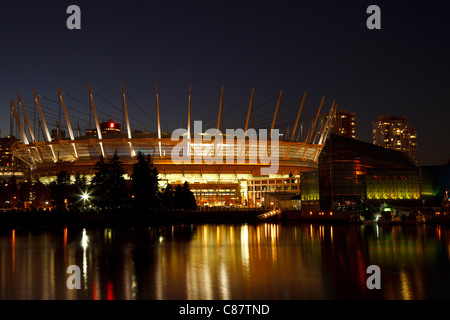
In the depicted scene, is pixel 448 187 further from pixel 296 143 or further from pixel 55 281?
pixel 55 281

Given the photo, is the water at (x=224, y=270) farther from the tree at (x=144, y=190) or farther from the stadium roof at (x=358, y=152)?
the stadium roof at (x=358, y=152)

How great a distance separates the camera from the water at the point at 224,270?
16.8 metres

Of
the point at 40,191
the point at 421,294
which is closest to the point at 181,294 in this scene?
the point at 421,294

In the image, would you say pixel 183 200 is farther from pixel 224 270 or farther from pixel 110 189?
Answer: pixel 224 270

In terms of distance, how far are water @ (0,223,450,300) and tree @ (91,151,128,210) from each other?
2624cm

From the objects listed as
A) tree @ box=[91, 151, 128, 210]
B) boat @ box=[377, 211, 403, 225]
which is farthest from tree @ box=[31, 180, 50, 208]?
boat @ box=[377, 211, 403, 225]

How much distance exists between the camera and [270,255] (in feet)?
90.1

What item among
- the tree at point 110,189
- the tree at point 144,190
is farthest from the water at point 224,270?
the tree at point 144,190

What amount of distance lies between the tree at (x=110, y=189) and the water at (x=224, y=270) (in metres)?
26.2

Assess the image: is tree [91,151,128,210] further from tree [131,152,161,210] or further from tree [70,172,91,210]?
tree [70,172,91,210]

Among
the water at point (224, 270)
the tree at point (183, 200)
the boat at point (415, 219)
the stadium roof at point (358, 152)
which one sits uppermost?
the stadium roof at point (358, 152)

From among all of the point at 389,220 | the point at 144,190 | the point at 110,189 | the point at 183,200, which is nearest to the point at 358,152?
the point at 389,220

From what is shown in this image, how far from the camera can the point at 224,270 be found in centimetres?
2186
